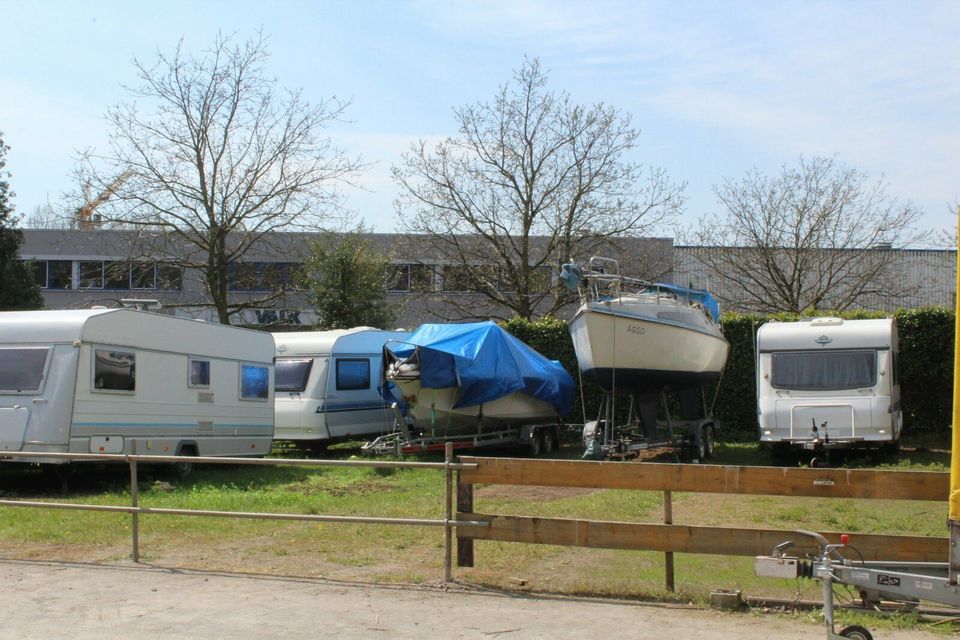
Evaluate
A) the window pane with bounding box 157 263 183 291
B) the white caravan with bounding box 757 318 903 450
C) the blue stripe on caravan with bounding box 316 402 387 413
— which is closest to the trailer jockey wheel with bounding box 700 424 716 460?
the white caravan with bounding box 757 318 903 450

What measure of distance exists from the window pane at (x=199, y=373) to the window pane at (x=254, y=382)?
1059 millimetres

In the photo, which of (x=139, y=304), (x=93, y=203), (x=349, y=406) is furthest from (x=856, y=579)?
(x=93, y=203)

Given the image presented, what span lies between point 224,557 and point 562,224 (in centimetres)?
2167

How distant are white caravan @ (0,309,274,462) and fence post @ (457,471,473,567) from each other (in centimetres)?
613

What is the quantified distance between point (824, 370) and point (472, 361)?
6.52m

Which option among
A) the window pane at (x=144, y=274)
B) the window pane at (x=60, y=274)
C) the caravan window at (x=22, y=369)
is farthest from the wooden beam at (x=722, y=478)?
the window pane at (x=60, y=274)

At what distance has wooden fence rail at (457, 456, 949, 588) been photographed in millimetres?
7312

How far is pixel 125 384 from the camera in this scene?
49.5ft

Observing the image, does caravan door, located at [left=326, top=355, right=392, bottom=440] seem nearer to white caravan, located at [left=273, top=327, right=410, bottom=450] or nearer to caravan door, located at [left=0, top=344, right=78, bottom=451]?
white caravan, located at [left=273, top=327, right=410, bottom=450]

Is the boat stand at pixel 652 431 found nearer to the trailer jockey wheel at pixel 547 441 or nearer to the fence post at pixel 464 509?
the trailer jockey wheel at pixel 547 441

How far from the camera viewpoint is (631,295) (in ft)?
59.2

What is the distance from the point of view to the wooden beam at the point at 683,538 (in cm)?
728

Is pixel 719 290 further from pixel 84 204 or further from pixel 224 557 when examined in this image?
pixel 224 557

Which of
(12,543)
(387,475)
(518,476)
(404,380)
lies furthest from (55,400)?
(518,476)
